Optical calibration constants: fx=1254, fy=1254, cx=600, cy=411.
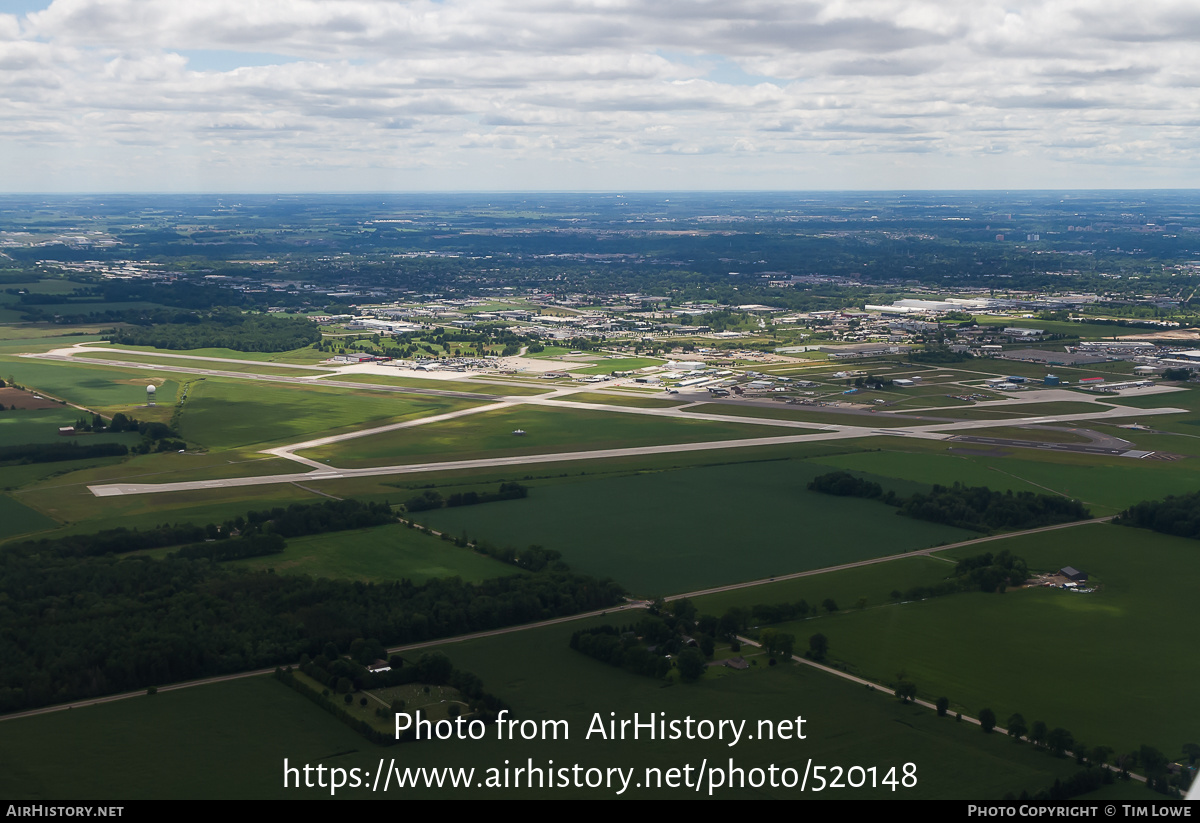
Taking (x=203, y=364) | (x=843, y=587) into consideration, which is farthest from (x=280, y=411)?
(x=843, y=587)

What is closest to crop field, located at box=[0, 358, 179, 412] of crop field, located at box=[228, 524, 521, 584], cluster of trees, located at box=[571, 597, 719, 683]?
crop field, located at box=[228, 524, 521, 584]

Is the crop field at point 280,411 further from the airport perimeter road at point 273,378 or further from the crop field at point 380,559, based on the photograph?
the crop field at point 380,559

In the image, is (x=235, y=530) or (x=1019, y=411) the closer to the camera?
(x=235, y=530)

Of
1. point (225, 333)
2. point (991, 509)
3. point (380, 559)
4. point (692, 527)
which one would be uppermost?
point (225, 333)

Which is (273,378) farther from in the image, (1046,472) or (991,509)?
(991,509)

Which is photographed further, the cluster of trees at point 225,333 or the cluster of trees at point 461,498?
the cluster of trees at point 225,333

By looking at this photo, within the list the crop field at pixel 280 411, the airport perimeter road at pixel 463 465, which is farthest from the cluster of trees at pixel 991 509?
the crop field at pixel 280 411
